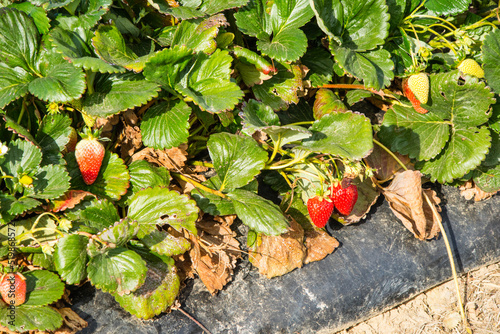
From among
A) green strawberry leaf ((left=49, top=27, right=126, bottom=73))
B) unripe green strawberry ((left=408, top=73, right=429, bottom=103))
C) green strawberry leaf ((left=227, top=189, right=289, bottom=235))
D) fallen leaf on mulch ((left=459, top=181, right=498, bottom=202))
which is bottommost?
fallen leaf on mulch ((left=459, top=181, right=498, bottom=202))

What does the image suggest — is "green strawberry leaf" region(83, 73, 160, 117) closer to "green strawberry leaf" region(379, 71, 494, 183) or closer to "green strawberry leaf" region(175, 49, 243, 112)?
"green strawberry leaf" region(175, 49, 243, 112)

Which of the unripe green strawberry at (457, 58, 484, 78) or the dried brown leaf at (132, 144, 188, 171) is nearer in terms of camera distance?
the dried brown leaf at (132, 144, 188, 171)

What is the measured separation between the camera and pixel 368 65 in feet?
4.66

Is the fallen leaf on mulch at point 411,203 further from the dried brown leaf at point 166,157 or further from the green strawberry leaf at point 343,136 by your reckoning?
the dried brown leaf at point 166,157

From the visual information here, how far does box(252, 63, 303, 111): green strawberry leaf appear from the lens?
146 centimetres

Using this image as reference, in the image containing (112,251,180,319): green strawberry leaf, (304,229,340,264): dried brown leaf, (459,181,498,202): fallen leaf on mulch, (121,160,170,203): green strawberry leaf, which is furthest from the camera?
(459,181,498,202): fallen leaf on mulch

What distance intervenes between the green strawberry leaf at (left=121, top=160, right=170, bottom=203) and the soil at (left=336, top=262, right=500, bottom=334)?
0.82 m

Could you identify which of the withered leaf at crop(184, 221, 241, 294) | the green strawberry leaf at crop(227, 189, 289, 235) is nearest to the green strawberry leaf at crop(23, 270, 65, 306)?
the withered leaf at crop(184, 221, 241, 294)

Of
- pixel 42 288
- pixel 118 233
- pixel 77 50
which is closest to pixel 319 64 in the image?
pixel 77 50

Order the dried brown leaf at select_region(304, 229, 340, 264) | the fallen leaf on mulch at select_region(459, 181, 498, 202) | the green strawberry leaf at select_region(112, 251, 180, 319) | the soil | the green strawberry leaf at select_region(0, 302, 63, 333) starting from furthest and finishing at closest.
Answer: the fallen leaf on mulch at select_region(459, 181, 498, 202) < the soil < the dried brown leaf at select_region(304, 229, 340, 264) < the green strawberry leaf at select_region(112, 251, 180, 319) < the green strawberry leaf at select_region(0, 302, 63, 333)

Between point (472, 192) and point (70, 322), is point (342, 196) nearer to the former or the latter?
point (472, 192)

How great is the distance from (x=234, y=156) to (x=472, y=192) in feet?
3.32

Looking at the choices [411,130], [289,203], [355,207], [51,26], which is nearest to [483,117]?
[411,130]

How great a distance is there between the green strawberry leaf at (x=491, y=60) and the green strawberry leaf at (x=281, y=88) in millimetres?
649
